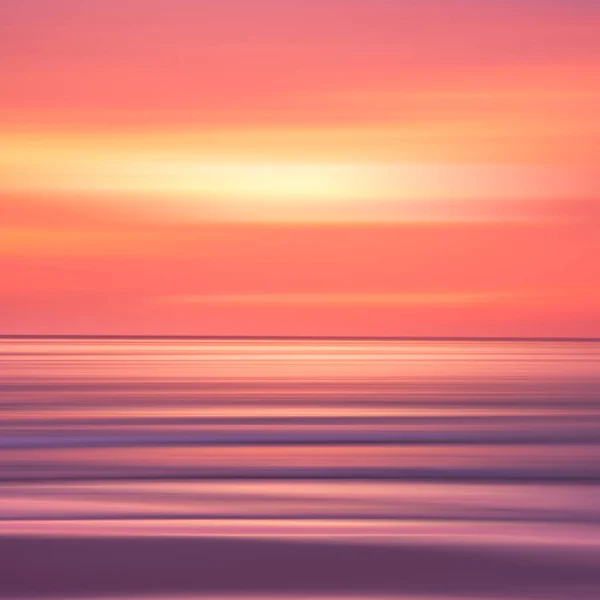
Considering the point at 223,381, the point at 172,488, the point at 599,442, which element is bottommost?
the point at 172,488

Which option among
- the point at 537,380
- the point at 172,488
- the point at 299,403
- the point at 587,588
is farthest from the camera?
the point at 537,380

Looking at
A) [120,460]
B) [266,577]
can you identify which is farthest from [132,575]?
[120,460]

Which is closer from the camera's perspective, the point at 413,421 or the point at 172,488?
the point at 172,488

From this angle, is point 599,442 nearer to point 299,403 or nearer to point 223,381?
point 299,403

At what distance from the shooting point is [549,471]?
25.4ft

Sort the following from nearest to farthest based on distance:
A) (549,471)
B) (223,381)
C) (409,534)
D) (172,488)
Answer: (409,534), (172,488), (549,471), (223,381)

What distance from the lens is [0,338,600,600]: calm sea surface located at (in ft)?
15.8

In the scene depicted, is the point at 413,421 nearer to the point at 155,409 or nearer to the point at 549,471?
the point at 155,409

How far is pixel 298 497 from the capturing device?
6668 millimetres

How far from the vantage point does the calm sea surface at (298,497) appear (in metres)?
4.82

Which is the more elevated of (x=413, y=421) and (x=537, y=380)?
(x=537, y=380)

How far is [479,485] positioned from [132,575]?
107 inches

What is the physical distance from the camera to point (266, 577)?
4812 mm

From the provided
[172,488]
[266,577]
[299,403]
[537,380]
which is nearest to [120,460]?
[172,488]
